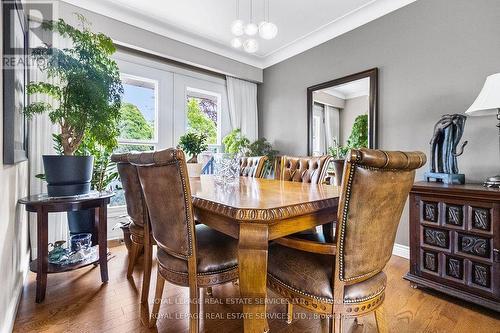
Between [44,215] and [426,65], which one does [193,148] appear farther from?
[426,65]

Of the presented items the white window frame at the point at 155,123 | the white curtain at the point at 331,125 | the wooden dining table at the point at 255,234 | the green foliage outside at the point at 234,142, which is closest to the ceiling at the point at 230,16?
the white window frame at the point at 155,123

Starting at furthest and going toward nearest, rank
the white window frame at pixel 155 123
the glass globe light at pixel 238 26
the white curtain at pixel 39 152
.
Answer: the white window frame at pixel 155 123, the white curtain at pixel 39 152, the glass globe light at pixel 238 26

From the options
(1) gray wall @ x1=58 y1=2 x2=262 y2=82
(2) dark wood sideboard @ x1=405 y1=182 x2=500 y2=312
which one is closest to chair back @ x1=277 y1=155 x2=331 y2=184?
(2) dark wood sideboard @ x1=405 y1=182 x2=500 y2=312

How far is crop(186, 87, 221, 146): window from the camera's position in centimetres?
390

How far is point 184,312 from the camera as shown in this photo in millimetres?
1675

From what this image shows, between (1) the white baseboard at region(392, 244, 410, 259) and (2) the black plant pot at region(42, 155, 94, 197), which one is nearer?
(2) the black plant pot at region(42, 155, 94, 197)

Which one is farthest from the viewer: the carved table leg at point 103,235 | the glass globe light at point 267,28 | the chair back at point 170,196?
the glass globe light at point 267,28

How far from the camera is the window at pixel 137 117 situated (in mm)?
3268

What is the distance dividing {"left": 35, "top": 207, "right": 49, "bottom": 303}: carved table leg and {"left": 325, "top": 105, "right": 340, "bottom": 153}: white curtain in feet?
10.0

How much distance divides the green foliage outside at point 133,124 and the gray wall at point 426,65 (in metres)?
2.49

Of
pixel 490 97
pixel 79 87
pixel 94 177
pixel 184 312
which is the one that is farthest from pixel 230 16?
pixel 184 312

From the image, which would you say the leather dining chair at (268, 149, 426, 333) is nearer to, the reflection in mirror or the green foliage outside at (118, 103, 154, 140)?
the reflection in mirror

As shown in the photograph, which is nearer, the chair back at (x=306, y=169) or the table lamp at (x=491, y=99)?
the table lamp at (x=491, y=99)

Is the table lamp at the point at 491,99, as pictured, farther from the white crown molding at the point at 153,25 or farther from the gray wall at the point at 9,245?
the white crown molding at the point at 153,25
